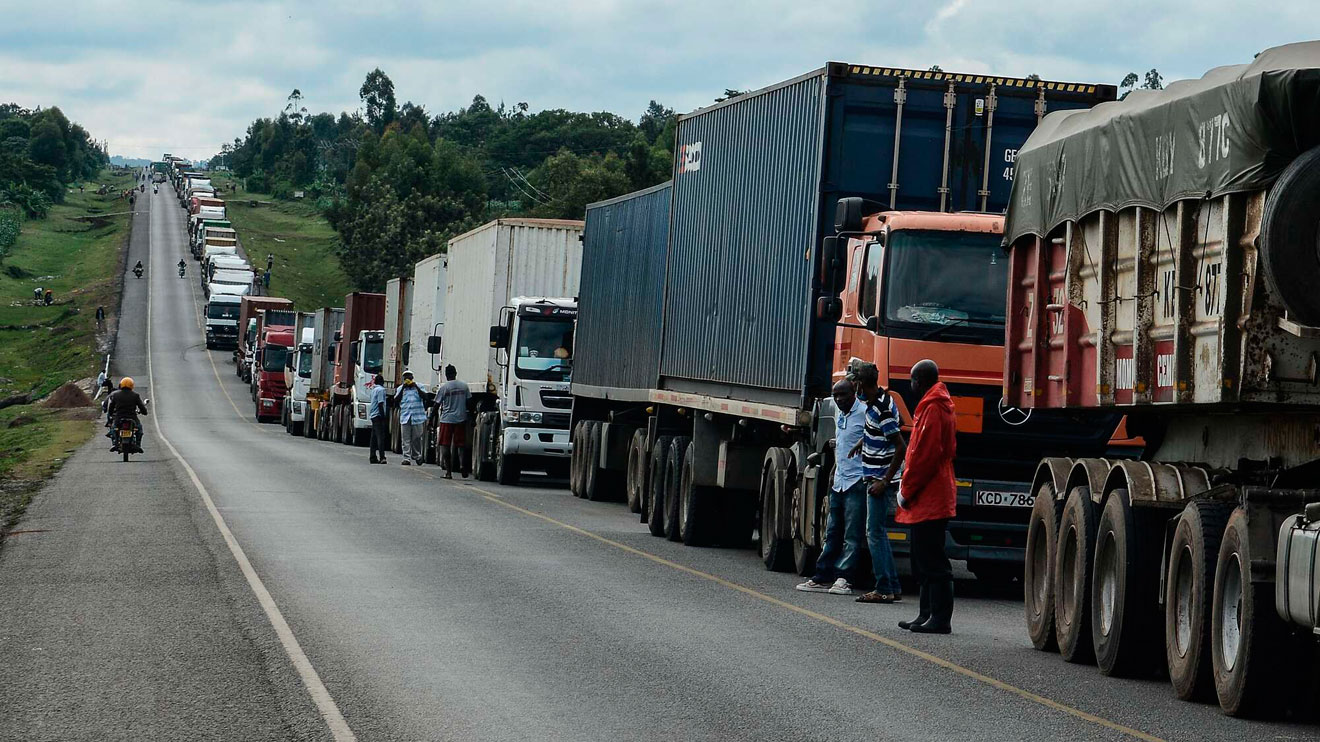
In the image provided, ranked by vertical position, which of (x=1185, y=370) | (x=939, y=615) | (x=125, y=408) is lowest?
(x=939, y=615)

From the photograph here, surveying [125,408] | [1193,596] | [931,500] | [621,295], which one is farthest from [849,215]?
[125,408]

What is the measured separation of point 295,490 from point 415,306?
14.6 m

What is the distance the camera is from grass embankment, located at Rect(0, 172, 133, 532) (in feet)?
122

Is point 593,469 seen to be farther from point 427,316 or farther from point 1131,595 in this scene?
point 1131,595

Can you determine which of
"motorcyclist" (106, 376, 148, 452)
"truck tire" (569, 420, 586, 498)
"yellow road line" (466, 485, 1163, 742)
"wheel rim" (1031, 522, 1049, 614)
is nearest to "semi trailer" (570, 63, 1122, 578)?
"yellow road line" (466, 485, 1163, 742)

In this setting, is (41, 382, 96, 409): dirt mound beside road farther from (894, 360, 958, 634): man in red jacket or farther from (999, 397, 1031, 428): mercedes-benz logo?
(894, 360, 958, 634): man in red jacket

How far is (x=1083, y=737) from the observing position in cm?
812

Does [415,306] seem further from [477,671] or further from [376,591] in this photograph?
[477,671]

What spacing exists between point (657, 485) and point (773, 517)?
3928 mm

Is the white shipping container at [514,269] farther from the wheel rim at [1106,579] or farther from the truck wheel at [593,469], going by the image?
the wheel rim at [1106,579]

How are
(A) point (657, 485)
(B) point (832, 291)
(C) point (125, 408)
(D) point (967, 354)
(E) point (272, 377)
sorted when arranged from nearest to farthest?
(D) point (967, 354) < (B) point (832, 291) < (A) point (657, 485) < (C) point (125, 408) < (E) point (272, 377)

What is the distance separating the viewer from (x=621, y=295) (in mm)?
24312

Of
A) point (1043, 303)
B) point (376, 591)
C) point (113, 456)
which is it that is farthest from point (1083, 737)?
point (113, 456)

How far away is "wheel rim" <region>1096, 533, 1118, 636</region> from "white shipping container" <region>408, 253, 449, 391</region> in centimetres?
2590
